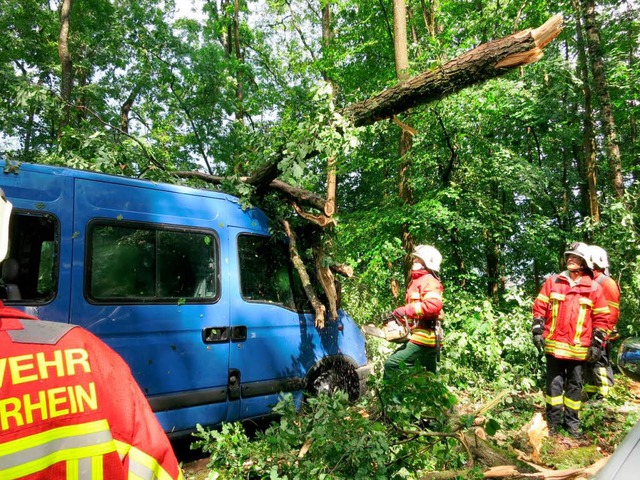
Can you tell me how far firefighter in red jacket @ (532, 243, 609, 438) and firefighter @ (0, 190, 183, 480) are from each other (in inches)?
176

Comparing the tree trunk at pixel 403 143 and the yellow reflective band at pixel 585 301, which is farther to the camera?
the tree trunk at pixel 403 143

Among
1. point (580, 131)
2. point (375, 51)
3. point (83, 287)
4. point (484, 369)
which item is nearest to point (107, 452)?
point (83, 287)

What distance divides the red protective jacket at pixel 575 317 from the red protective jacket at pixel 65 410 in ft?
14.7

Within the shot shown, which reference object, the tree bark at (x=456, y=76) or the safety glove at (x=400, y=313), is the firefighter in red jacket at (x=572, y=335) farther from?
the tree bark at (x=456, y=76)

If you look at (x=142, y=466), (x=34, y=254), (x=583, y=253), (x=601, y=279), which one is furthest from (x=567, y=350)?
Answer: (x=34, y=254)

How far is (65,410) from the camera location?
0.84 meters

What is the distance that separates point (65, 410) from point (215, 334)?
9.59ft

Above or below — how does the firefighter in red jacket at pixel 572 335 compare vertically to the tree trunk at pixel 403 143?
below

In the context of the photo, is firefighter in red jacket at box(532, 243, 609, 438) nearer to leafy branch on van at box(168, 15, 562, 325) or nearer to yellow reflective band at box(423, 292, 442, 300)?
yellow reflective band at box(423, 292, 442, 300)

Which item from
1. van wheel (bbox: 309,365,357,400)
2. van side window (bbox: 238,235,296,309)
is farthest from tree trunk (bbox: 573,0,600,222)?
van side window (bbox: 238,235,296,309)

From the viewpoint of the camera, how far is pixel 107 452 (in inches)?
34.5

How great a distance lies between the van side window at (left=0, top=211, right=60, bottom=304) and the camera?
290 cm

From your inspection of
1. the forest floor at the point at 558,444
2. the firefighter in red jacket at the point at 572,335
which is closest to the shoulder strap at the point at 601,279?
the firefighter in red jacket at the point at 572,335

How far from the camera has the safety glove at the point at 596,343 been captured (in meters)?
4.35
